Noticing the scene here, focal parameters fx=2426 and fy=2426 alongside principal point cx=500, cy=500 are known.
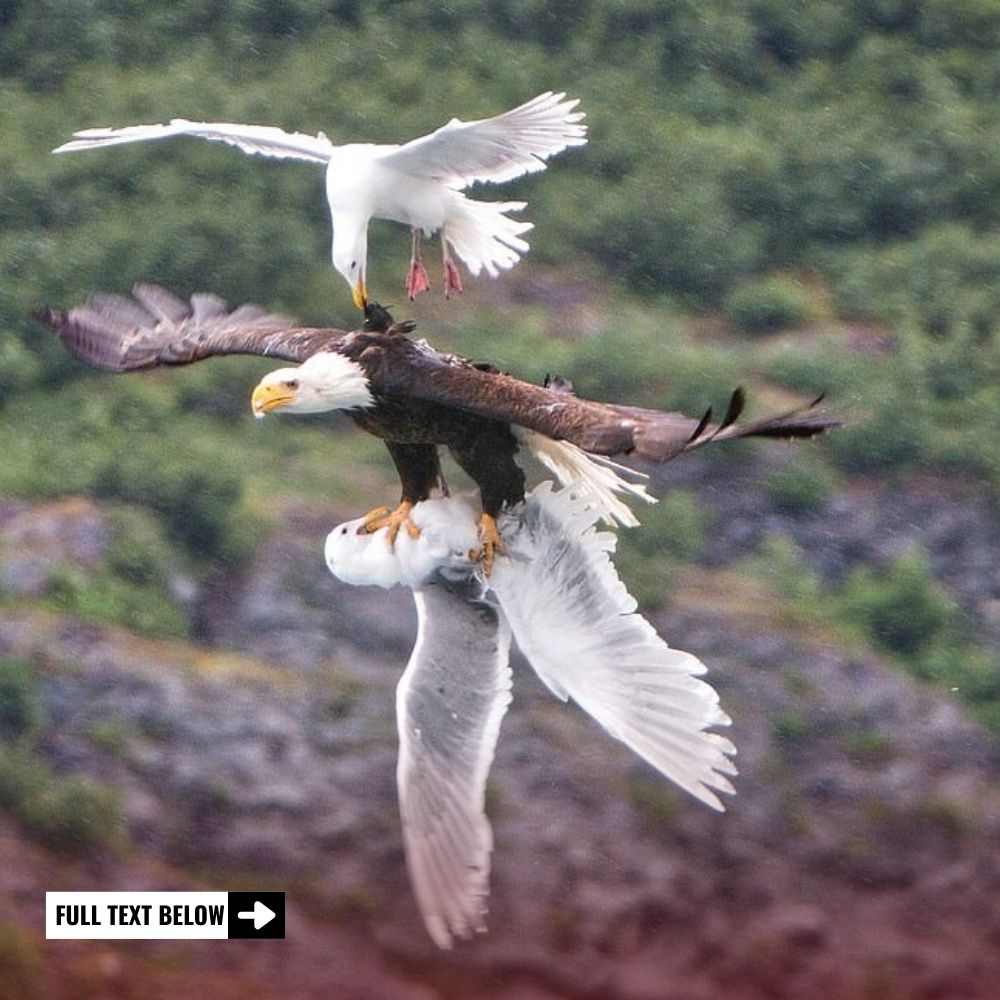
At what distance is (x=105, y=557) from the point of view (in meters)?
12.6

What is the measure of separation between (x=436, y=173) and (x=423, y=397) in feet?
4.27

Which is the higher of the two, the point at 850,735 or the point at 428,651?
the point at 428,651

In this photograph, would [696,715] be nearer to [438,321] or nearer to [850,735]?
[850,735]

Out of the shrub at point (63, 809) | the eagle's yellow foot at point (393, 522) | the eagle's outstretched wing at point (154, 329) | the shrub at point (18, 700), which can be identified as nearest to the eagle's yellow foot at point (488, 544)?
the eagle's yellow foot at point (393, 522)

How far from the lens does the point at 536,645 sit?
7.50 m

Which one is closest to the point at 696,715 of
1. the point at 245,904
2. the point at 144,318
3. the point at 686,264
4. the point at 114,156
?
the point at 144,318

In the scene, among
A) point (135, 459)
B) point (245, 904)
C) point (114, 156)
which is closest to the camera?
point (245, 904)

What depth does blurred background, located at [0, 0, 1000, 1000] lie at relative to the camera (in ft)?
37.3

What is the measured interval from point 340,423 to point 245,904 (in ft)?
11.8

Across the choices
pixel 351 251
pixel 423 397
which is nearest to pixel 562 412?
pixel 423 397

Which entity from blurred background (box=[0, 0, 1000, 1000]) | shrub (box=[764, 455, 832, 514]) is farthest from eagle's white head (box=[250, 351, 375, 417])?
shrub (box=[764, 455, 832, 514])

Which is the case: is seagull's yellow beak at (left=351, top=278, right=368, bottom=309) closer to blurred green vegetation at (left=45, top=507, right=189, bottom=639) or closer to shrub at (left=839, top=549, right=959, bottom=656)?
blurred green vegetation at (left=45, top=507, right=189, bottom=639)

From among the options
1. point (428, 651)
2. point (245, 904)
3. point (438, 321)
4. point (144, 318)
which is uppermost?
point (144, 318)

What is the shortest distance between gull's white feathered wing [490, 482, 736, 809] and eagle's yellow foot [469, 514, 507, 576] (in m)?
0.03
